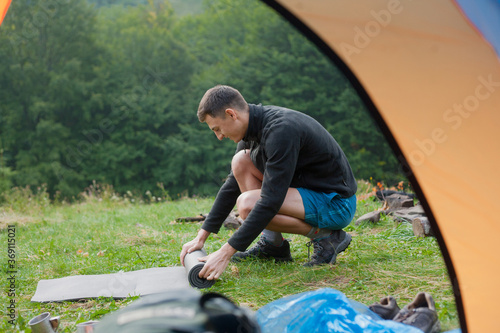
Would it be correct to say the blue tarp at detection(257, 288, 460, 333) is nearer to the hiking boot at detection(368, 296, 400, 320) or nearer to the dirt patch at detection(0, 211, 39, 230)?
the hiking boot at detection(368, 296, 400, 320)

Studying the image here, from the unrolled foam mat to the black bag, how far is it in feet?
4.50

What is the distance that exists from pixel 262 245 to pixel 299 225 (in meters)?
0.47

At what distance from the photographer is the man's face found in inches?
112

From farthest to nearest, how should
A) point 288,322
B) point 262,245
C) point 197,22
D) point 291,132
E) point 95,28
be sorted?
point 197,22 → point 95,28 → point 262,245 → point 291,132 → point 288,322

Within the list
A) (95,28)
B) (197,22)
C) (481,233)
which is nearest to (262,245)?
(481,233)

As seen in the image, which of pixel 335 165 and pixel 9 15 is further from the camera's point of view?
pixel 9 15

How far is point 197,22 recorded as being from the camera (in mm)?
32188

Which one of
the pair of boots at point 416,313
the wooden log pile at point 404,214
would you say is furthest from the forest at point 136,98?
the pair of boots at point 416,313

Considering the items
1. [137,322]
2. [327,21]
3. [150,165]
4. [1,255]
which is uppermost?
[327,21]

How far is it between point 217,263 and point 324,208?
0.75m

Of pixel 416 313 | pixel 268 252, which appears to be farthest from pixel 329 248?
pixel 416 313

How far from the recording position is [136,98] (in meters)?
24.9

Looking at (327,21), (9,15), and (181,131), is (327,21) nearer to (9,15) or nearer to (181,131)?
(181,131)

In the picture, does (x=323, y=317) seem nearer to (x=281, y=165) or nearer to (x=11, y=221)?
(x=281, y=165)
